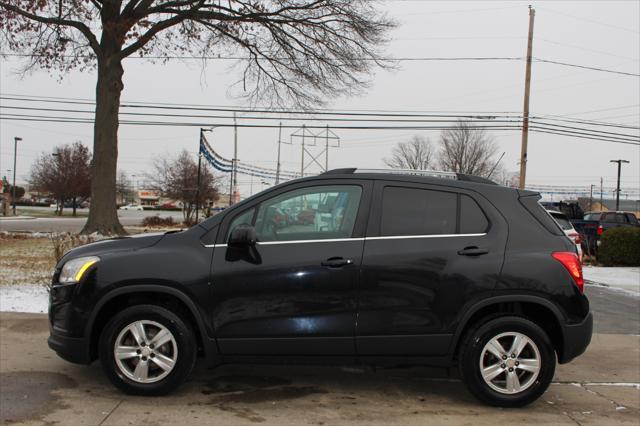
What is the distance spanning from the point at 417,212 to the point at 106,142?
15.0 metres

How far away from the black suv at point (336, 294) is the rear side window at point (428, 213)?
11 mm

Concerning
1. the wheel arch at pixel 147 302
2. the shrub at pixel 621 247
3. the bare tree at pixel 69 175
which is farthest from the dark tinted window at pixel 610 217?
the bare tree at pixel 69 175

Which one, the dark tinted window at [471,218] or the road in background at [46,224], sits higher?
the dark tinted window at [471,218]

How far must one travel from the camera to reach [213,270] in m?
4.00

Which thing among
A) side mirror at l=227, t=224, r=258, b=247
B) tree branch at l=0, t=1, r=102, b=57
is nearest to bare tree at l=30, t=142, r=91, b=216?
tree branch at l=0, t=1, r=102, b=57

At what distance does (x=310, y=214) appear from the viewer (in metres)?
4.19

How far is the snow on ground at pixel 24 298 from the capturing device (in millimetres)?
7266

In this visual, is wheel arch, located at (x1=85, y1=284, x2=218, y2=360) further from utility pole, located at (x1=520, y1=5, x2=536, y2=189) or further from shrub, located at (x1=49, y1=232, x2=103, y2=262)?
Answer: utility pole, located at (x1=520, y1=5, x2=536, y2=189)

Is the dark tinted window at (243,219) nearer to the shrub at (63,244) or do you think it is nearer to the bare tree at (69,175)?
the shrub at (63,244)

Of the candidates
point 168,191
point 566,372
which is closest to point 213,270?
point 566,372

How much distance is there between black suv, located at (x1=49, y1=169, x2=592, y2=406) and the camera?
3979 mm

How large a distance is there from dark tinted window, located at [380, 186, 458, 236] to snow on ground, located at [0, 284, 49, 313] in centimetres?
541

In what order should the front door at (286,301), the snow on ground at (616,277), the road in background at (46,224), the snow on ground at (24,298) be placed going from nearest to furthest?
1. the front door at (286,301)
2. the snow on ground at (24,298)
3. the snow on ground at (616,277)
4. the road in background at (46,224)

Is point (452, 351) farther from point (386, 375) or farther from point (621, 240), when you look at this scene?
point (621, 240)
